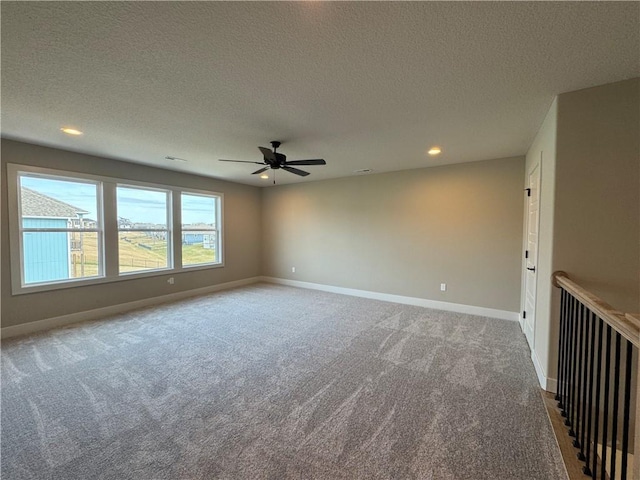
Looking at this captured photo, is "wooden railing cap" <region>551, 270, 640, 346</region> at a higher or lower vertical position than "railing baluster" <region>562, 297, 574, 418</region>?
higher

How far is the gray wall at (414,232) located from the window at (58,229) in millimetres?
3702

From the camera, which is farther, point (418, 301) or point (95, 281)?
point (418, 301)

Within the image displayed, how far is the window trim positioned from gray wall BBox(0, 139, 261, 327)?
60mm

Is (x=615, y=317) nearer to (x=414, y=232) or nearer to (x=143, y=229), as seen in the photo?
(x=414, y=232)

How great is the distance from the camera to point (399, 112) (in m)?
2.59

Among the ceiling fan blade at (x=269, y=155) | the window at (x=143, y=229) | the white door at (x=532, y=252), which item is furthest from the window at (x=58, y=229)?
the white door at (x=532, y=252)

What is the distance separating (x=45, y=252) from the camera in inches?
152

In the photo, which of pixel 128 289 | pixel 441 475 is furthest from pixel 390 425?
pixel 128 289

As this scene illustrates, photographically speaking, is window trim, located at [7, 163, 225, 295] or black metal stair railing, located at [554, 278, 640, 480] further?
window trim, located at [7, 163, 225, 295]

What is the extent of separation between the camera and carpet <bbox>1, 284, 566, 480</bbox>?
1.62 metres

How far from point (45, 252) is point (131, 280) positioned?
1.19 meters

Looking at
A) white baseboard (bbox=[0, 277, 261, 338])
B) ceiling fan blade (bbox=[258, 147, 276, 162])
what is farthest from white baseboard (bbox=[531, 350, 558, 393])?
white baseboard (bbox=[0, 277, 261, 338])

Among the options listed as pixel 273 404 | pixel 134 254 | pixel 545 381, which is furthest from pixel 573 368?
pixel 134 254

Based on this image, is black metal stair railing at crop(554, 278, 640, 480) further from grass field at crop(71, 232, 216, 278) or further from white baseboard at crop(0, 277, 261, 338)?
grass field at crop(71, 232, 216, 278)
